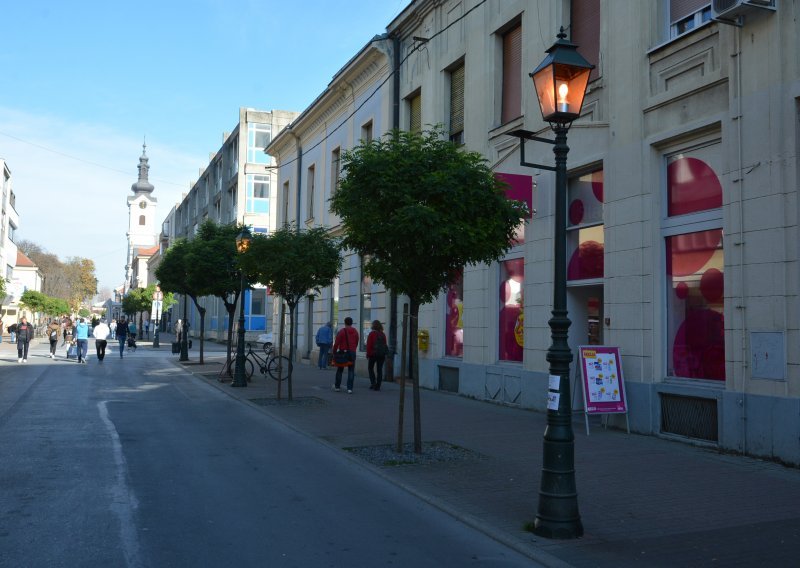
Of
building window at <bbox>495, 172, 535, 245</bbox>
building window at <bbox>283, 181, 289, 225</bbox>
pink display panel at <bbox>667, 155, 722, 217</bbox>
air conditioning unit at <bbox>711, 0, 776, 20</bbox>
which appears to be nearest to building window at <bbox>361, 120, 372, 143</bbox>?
building window at <bbox>283, 181, 289, 225</bbox>

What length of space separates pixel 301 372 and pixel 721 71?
16.5m

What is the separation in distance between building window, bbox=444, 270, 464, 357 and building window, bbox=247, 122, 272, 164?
1332 inches

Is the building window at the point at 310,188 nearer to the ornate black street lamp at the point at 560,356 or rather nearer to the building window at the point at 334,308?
the building window at the point at 334,308

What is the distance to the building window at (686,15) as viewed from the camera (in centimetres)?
1023

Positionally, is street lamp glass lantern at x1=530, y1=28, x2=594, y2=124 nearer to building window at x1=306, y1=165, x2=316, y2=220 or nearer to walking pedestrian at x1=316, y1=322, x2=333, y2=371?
walking pedestrian at x1=316, y1=322, x2=333, y2=371

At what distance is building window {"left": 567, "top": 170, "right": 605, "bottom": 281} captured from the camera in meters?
12.4

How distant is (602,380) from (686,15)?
5.55 metres

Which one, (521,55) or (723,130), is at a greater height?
(521,55)

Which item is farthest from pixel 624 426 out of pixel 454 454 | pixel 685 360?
pixel 454 454

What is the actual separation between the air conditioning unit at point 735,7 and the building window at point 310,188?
20.7m

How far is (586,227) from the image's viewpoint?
1267 centimetres

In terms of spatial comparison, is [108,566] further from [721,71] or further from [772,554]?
[721,71]

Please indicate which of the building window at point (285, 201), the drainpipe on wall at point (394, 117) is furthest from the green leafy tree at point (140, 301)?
the drainpipe on wall at point (394, 117)

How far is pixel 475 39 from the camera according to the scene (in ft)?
53.9
